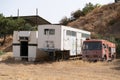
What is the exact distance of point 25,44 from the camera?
3619cm

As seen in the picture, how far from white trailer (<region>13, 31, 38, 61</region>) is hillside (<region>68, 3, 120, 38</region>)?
18533 mm

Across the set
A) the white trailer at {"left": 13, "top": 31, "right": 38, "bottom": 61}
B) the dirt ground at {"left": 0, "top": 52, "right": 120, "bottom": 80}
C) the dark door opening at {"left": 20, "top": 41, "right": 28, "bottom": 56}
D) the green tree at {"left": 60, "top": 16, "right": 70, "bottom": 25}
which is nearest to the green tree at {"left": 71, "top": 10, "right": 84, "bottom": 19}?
the green tree at {"left": 60, "top": 16, "right": 70, "bottom": 25}

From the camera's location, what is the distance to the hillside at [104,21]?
54281mm

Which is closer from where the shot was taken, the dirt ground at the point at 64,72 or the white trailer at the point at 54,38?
the dirt ground at the point at 64,72

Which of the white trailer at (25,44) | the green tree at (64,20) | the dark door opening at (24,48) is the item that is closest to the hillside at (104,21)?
the green tree at (64,20)

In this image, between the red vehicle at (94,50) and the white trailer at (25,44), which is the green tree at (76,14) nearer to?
the white trailer at (25,44)

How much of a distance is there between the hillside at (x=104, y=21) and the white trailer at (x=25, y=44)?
18533 mm

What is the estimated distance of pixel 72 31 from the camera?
35.8 meters

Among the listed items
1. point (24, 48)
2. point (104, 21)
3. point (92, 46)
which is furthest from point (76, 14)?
point (92, 46)

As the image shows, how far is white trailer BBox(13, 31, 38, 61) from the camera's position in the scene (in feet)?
113

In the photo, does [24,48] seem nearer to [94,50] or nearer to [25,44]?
[25,44]

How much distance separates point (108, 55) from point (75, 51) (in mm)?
4159

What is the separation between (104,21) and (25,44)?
81.9 ft

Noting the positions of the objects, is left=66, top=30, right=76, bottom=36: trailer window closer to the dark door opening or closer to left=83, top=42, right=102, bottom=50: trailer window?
left=83, top=42, right=102, bottom=50: trailer window
